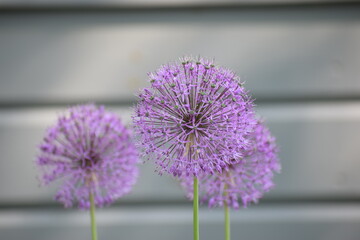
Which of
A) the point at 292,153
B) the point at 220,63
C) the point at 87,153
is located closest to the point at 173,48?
the point at 220,63

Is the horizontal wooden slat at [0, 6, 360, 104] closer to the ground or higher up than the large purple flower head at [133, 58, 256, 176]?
higher up

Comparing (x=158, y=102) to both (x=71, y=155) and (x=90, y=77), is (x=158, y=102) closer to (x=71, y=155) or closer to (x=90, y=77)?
(x=71, y=155)

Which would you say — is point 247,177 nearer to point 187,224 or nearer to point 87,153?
point 87,153

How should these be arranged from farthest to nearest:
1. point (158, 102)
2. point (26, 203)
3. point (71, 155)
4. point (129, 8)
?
point (26, 203) < point (129, 8) < point (71, 155) < point (158, 102)

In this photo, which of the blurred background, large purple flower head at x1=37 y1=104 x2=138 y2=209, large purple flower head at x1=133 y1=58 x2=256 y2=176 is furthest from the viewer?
the blurred background

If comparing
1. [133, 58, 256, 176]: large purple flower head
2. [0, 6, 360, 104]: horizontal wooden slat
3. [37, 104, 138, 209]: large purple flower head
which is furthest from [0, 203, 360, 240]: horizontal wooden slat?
[133, 58, 256, 176]: large purple flower head

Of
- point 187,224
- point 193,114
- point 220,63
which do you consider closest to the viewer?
point 193,114

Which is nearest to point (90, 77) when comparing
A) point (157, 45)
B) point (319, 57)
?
point (157, 45)

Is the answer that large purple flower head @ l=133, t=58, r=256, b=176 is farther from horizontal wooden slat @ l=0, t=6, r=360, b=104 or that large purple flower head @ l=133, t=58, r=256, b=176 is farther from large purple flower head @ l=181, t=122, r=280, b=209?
horizontal wooden slat @ l=0, t=6, r=360, b=104
